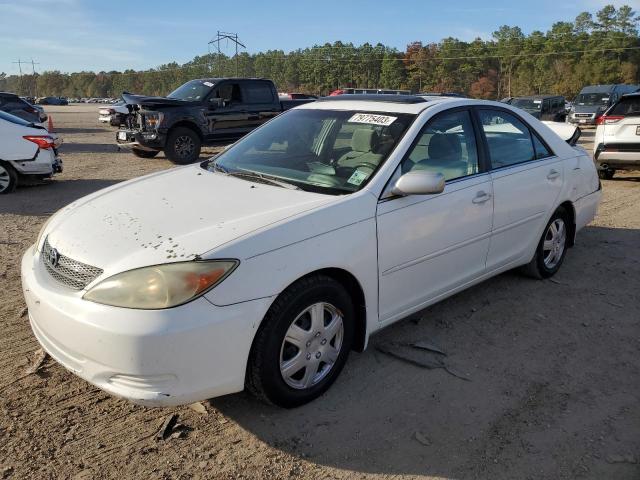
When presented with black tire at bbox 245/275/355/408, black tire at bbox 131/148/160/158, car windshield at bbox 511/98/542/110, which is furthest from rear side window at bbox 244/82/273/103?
car windshield at bbox 511/98/542/110

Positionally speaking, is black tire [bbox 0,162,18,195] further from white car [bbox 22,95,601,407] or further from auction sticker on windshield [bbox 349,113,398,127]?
auction sticker on windshield [bbox 349,113,398,127]

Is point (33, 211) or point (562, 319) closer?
point (562, 319)

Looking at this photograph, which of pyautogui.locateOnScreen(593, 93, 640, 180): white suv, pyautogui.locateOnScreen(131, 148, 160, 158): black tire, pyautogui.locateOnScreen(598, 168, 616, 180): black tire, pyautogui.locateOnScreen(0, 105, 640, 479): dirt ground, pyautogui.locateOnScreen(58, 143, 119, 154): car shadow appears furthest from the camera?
pyautogui.locateOnScreen(58, 143, 119, 154): car shadow

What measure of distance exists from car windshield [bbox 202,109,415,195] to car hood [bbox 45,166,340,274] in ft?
0.62

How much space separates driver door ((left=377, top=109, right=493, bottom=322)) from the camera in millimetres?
3246

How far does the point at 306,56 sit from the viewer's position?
11925cm

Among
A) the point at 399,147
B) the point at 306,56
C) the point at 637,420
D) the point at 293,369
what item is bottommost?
the point at 637,420

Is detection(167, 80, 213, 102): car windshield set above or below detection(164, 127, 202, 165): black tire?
above

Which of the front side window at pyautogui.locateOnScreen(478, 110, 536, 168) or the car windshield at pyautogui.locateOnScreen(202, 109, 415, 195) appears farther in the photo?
the front side window at pyautogui.locateOnScreen(478, 110, 536, 168)

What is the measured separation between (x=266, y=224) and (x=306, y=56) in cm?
12297

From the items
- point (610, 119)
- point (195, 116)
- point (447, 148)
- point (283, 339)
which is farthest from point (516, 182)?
point (195, 116)

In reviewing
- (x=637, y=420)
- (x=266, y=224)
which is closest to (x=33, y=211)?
(x=266, y=224)

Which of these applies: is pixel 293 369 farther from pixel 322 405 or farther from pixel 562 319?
pixel 562 319

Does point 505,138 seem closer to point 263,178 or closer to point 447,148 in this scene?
point 447,148
